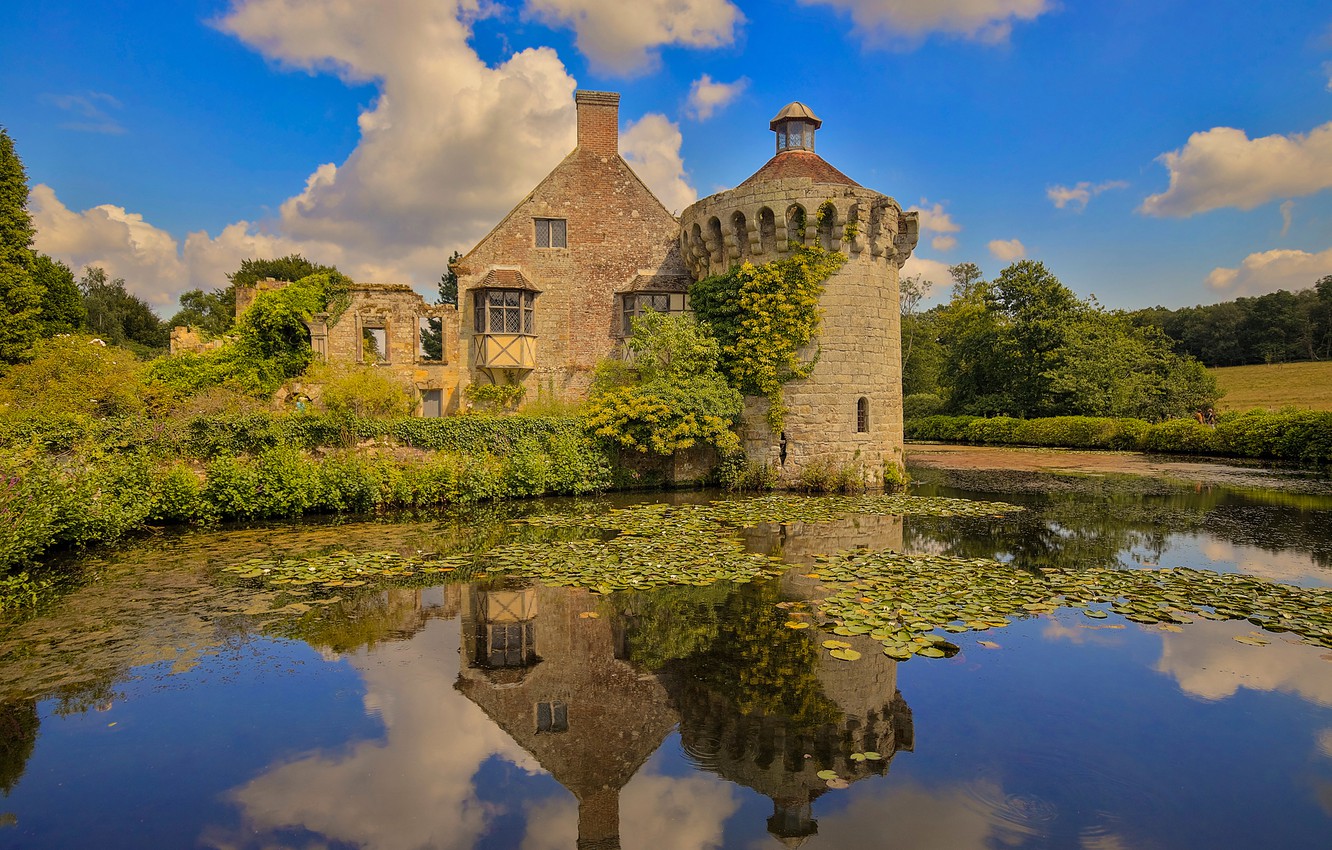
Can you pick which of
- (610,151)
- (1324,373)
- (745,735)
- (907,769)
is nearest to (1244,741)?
(907,769)

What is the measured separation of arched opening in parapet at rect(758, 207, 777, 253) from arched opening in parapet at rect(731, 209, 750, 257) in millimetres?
384

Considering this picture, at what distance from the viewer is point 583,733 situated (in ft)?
16.5

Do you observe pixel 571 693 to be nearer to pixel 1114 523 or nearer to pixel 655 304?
pixel 1114 523

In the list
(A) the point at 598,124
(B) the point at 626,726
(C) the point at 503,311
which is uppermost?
(A) the point at 598,124

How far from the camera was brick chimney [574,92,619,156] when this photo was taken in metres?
23.0

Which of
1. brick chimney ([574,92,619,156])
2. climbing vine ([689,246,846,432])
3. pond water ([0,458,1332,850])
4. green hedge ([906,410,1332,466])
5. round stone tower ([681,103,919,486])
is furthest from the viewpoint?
green hedge ([906,410,1332,466])

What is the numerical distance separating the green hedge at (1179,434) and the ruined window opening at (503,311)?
24.9m

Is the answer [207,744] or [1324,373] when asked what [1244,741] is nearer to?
[207,744]

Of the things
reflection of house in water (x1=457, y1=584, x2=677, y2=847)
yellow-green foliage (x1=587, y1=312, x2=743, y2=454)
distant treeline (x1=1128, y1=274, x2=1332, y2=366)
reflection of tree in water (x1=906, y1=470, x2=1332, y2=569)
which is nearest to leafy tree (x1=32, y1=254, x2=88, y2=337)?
yellow-green foliage (x1=587, y1=312, x2=743, y2=454)

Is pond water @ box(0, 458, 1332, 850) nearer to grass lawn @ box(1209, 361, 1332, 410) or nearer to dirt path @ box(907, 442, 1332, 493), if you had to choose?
dirt path @ box(907, 442, 1332, 493)

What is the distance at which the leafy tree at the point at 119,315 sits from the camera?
50.5 meters

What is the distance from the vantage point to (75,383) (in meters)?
14.3

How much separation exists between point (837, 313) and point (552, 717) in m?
14.1

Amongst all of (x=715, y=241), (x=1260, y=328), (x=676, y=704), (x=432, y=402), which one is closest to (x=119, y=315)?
(x=432, y=402)
